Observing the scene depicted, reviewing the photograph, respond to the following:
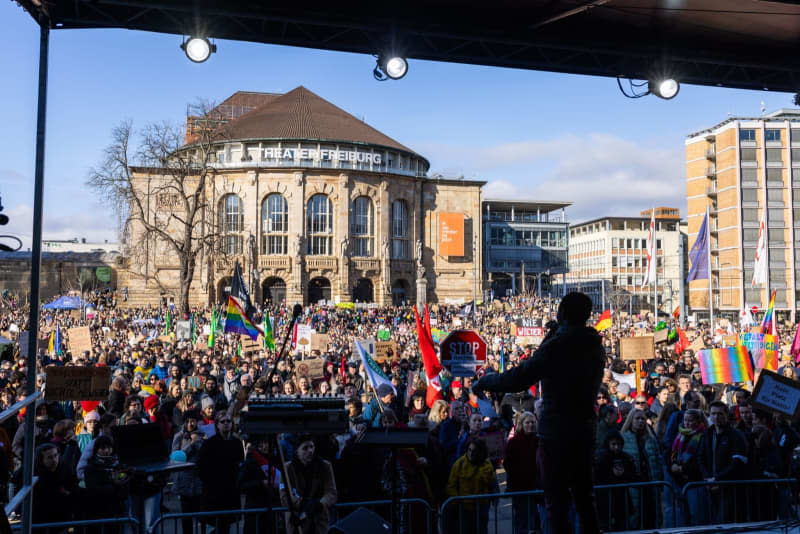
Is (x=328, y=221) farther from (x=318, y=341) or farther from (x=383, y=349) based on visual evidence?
(x=383, y=349)

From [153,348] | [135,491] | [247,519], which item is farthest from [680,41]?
[153,348]

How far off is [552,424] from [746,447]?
144 inches

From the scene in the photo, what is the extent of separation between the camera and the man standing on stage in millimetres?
4207

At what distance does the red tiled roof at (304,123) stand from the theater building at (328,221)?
9.2 inches

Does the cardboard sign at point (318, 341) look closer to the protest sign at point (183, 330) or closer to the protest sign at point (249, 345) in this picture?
the protest sign at point (249, 345)

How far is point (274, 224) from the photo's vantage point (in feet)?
207

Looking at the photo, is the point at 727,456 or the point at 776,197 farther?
the point at 776,197

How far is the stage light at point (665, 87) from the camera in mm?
8367

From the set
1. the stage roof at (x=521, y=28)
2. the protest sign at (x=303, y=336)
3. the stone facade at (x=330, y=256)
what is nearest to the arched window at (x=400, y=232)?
the stone facade at (x=330, y=256)

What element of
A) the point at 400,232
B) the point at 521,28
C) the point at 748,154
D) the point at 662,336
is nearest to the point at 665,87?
the point at 521,28

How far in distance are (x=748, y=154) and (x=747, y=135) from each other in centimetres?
191

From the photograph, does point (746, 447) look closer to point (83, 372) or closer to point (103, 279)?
point (83, 372)

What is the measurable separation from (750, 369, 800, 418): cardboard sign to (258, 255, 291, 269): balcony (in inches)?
2239

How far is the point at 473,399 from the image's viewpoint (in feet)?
34.9
